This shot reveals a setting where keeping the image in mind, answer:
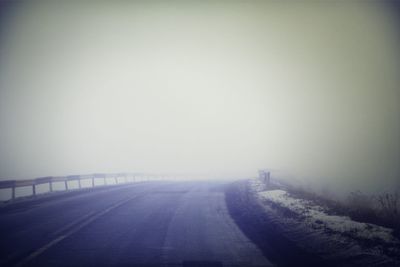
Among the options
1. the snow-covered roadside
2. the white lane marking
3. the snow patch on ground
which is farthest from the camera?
the snow patch on ground

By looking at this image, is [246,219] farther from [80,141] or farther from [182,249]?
[80,141]

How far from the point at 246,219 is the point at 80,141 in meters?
195

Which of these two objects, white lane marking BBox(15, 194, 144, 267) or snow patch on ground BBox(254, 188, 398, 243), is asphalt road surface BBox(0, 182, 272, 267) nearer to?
white lane marking BBox(15, 194, 144, 267)

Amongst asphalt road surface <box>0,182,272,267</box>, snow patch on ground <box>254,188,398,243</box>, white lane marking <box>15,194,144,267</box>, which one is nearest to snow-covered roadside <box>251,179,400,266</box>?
snow patch on ground <box>254,188,398,243</box>

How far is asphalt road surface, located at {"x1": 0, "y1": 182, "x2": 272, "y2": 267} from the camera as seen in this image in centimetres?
645

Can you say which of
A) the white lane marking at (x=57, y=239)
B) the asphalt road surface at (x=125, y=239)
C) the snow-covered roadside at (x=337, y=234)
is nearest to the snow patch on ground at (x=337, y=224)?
the snow-covered roadside at (x=337, y=234)

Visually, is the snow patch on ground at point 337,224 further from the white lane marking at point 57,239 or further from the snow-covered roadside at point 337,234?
the white lane marking at point 57,239

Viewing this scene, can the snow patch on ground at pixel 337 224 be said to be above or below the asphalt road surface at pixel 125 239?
below

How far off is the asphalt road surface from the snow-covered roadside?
5.59 ft

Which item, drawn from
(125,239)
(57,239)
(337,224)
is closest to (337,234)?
(337,224)

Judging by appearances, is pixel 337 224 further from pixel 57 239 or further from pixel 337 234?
pixel 57 239

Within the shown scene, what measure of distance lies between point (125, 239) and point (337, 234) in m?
5.66

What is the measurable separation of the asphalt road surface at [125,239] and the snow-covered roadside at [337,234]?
5.59ft

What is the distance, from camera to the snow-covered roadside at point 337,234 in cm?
682
